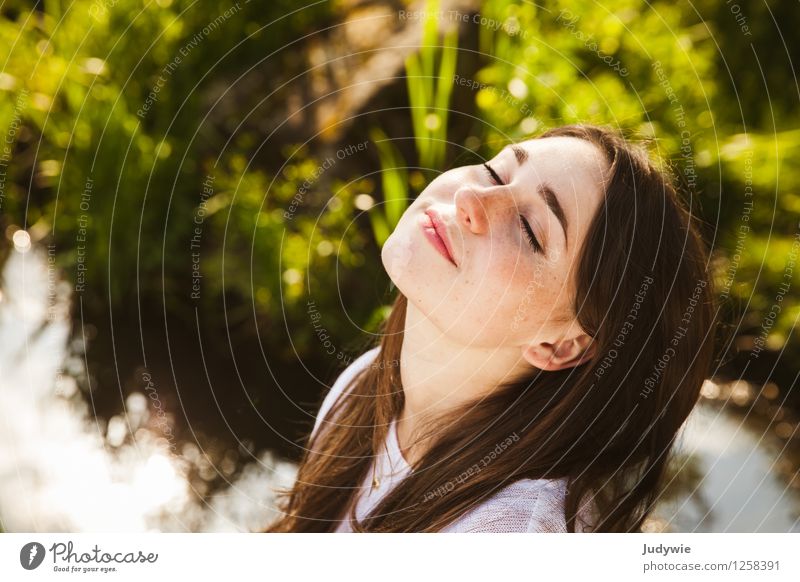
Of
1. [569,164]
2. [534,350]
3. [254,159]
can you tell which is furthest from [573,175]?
[254,159]

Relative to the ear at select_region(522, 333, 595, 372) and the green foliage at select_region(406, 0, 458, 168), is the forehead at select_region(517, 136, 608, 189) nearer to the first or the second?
the ear at select_region(522, 333, 595, 372)

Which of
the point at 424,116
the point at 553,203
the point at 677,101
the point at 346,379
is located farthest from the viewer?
the point at 677,101

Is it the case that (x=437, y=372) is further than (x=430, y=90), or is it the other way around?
(x=430, y=90)

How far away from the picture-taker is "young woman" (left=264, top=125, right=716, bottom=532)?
22.8 inches

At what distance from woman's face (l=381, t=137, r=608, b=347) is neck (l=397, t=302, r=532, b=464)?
15 mm

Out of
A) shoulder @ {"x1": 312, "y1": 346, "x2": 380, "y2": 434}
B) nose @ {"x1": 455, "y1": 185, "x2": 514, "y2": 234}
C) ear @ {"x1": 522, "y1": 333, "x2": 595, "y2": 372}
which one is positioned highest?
nose @ {"x1": 455, "y1": 185, "x2": 514, "y2": 234}

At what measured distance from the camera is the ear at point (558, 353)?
0.61m

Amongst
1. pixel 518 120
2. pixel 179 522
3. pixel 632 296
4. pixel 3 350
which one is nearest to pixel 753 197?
pixel 518 120

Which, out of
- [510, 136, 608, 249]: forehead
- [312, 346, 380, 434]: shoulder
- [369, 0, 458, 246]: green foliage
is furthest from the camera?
[369, 0, 458, 246]: green foliage

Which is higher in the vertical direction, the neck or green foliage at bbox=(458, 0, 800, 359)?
green foliage at bbox=(458, 0, 800, 359)

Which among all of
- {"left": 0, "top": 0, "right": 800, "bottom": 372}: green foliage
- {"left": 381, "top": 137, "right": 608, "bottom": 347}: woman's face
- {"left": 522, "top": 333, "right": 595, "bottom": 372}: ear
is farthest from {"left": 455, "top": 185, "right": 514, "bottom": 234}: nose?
{"left": 0, "top": 0, "right": 800, "bottom": 372}: green foliage

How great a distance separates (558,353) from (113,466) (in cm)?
49

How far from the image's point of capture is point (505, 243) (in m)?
0.59

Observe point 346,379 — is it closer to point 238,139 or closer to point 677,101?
point 238,139
